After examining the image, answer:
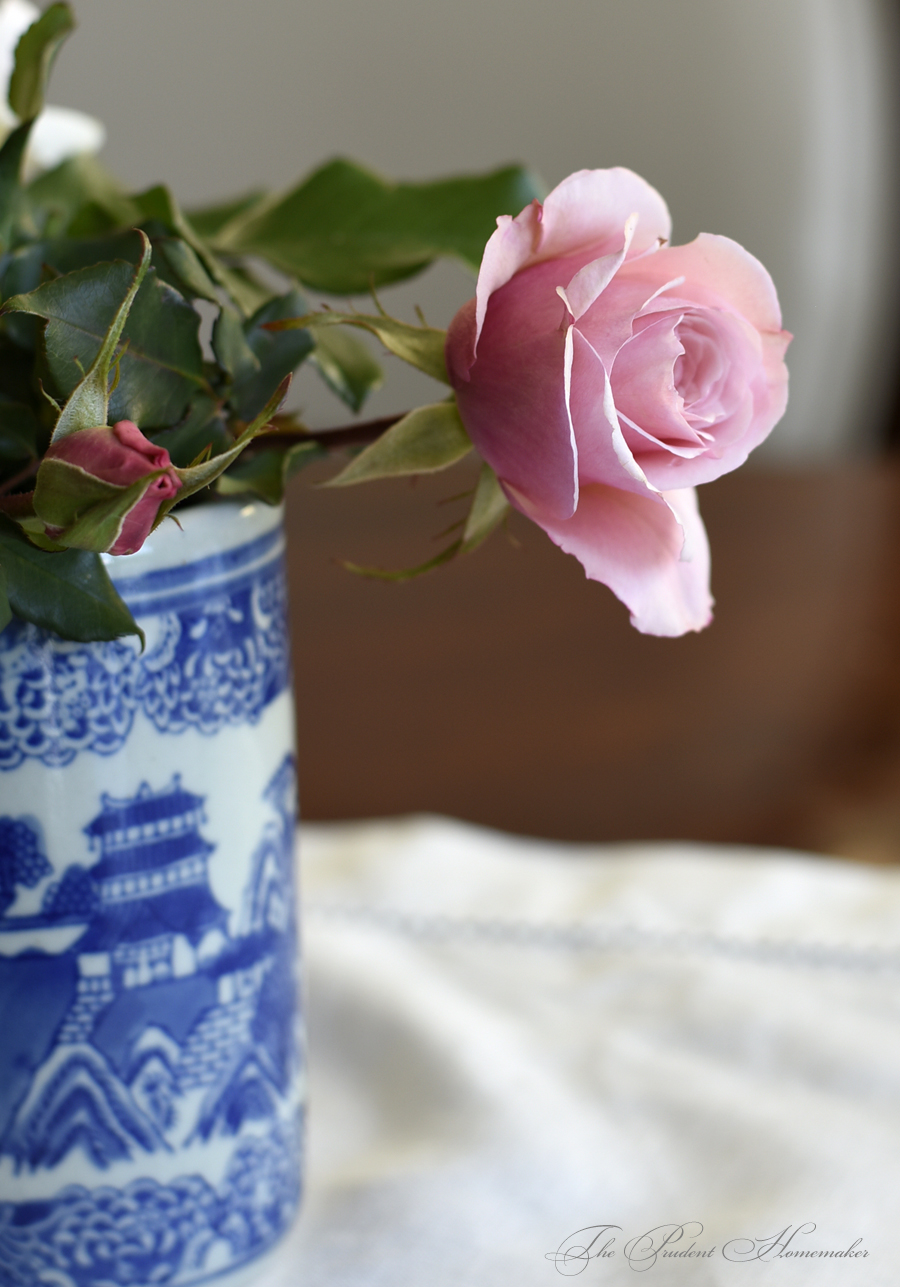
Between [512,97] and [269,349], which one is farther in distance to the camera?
[512,97]

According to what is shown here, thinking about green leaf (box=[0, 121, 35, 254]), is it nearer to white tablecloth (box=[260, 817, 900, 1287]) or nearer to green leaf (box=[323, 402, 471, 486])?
green leaf (box=[323, 402, 471, 486])

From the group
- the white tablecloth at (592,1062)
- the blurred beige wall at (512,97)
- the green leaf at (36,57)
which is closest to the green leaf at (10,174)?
the green leaf at (36,57)

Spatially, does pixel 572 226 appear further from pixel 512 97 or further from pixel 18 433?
pixel 512 97

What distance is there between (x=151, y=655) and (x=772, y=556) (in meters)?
0.44

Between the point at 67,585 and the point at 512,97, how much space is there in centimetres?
101

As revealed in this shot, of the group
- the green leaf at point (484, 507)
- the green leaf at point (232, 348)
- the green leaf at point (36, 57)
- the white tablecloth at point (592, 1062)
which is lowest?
the white tablecloth at point (592, 1062)

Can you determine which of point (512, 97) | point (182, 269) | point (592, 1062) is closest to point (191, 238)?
point (182, 269)

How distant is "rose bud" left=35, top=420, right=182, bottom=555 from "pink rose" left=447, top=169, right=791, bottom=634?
5 centimetres

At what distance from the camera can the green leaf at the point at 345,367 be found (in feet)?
0.76

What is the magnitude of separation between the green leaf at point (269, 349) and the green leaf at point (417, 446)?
3cm

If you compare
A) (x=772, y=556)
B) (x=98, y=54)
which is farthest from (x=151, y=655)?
(x=98, y=54)

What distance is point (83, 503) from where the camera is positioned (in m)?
0.17

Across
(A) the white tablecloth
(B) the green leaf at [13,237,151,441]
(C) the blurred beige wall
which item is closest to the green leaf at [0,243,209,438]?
(B) the green leaf at [13,237,151,441]

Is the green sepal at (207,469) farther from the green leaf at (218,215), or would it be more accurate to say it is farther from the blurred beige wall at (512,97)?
the blurred beige wall at (512,97)
